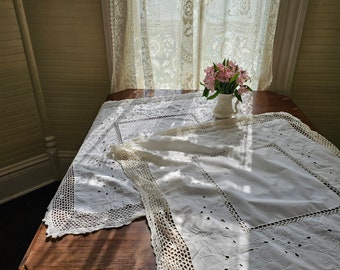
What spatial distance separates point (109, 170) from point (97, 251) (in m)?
0.33

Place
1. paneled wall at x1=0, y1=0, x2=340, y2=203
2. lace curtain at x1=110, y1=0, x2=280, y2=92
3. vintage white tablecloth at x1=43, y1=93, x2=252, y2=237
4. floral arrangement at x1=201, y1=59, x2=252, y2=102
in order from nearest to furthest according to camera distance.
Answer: vintage white tablecloth at x1=43, y1=93, x2=252, y2=237 → floral arrangement at x1=201, y1=59, x2=252, y2=102 → lace curtain at x1=110, y1=0, x2=280, y2=92 → paneled wall at x1=0, y1=0, x2=340, y2=203

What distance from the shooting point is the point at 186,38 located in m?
1.54

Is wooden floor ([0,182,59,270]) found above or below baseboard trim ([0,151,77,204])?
below

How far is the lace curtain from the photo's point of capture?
151cm

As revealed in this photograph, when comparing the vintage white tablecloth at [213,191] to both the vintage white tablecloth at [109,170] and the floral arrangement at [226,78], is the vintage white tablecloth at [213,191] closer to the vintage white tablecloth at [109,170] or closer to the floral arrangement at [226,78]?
the vintage white tablecloth at [109,170]

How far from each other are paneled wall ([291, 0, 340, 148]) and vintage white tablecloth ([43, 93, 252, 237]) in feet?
1.60

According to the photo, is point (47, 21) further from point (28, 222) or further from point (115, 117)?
point (28, 222)

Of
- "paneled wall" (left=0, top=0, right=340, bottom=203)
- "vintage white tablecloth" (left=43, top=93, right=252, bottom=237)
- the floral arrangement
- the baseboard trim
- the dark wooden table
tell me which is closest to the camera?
the dark wooden table

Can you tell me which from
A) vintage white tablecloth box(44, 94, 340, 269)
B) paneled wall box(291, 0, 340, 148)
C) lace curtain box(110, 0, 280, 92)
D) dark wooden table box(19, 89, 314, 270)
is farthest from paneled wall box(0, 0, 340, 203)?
dark wooden table box(19, 89, 314, 270)

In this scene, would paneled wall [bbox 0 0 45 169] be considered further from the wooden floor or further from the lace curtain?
the lace curtain

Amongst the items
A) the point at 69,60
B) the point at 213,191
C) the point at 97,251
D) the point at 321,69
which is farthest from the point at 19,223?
the point at 321,69

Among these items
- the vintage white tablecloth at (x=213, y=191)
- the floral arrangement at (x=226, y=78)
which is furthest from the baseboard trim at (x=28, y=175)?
the floral arrangement at (x=226, y=78)

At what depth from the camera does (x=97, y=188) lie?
90 centimetres

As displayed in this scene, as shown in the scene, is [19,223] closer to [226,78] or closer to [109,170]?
[109,170]
